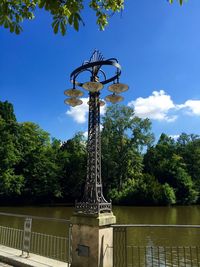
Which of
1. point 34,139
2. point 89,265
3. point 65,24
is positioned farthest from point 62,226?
point 34,139

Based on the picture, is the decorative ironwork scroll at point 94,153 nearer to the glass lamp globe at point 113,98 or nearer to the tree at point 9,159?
the glass lamp globe at point 113,98

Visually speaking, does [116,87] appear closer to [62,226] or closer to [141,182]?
[62,226]

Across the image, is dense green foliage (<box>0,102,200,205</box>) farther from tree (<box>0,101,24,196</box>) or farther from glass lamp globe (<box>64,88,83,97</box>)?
glass lamp globe (<box>64,88,83,97</box>)

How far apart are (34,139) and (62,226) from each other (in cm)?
2209

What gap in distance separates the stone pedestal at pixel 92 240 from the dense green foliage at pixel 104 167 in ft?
86.7

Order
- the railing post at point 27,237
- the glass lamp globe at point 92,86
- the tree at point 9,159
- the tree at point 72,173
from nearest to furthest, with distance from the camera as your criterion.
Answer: the glass lamp globe at point 92,86
the railing post at point 27,237
the tree at point 9,159
the tree at point 72,173

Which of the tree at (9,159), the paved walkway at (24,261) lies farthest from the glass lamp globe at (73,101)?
the tree at (9,159)

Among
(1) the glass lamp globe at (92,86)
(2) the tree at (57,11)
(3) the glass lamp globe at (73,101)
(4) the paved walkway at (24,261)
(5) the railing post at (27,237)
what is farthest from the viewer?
(5) the railing post at (27,237)

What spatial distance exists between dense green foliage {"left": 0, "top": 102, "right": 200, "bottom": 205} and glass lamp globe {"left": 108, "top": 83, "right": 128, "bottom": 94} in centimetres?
2675

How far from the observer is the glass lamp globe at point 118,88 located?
5028 mm

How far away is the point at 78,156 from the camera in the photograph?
40.4m

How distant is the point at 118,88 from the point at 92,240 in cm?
263

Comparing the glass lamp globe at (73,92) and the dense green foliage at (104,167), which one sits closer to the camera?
the glass lamp globe at (73,92)

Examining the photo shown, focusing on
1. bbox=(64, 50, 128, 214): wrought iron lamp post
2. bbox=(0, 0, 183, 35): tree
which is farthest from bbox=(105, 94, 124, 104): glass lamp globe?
bbox=(0, 0, 183, 35): tree
